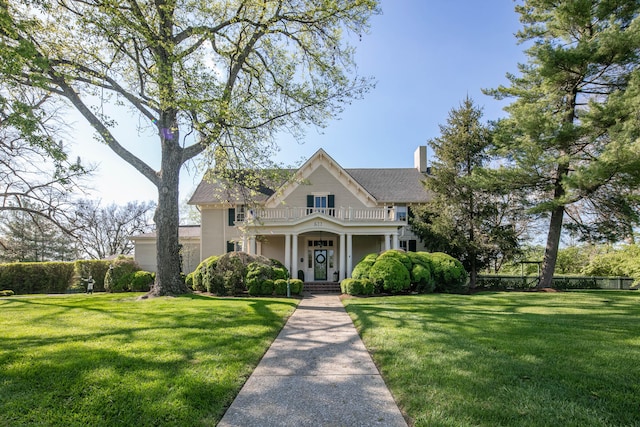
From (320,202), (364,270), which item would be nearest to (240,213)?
(320,202)

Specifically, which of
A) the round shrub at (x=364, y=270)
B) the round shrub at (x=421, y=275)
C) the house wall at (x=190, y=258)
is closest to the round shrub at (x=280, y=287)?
the round shrub at (x=364, y=270)

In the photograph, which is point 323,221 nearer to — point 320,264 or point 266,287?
point 320,264

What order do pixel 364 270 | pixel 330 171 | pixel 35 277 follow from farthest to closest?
pixel 330 171 < pixel 35 277 < pixel 364 270

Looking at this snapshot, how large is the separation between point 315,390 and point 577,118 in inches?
Result: 747

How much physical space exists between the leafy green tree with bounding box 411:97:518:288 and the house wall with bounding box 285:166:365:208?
16.0 feet

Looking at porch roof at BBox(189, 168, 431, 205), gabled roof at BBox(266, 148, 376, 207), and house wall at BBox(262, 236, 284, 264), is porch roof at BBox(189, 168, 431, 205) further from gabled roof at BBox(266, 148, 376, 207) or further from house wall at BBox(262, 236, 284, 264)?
house wall at BBox(262, 236, 284, 264)

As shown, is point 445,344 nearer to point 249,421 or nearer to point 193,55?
point 249,421

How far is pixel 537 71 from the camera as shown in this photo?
16.0 m

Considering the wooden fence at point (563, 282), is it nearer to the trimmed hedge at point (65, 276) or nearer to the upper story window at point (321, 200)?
the upper story window at point (321, 200)

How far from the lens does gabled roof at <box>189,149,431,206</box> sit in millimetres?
21484

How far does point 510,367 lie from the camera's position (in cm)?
447

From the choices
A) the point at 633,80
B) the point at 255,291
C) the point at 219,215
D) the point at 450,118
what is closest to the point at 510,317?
the point at 255,291

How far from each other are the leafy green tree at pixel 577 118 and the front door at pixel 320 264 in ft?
35.8

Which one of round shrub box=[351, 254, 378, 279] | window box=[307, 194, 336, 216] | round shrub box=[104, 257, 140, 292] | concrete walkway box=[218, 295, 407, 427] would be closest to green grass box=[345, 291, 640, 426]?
concrete walkway box=[218, 295, 407, 427]
